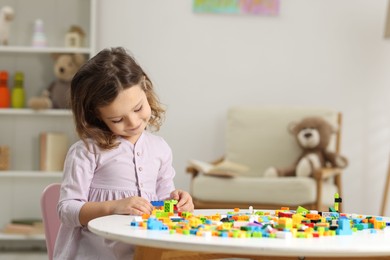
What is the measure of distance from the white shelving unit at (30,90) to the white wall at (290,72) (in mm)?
630

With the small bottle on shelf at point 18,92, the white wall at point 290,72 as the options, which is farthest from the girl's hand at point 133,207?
the white wall at point 290,72

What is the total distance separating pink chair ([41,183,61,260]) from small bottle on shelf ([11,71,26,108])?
269cm

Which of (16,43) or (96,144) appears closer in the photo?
(96,144)

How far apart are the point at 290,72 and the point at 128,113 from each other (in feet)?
10.5

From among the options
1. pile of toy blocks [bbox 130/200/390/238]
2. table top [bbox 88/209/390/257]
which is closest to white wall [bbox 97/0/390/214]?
pile of toy blocks [bbox 130/200/390/238]

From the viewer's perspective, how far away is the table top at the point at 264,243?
1165 millimetres

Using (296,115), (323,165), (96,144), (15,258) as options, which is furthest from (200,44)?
(96,144)

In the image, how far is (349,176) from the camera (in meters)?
4.93

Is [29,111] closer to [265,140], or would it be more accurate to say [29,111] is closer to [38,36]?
[38,36]

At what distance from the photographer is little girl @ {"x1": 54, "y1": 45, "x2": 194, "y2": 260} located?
175cm

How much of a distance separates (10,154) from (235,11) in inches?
67.2

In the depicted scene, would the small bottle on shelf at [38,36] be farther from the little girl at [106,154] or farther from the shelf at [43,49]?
the little girl at [106,154]

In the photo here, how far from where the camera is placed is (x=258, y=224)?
4.73 ft

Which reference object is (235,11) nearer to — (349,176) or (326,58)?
(326,58)
